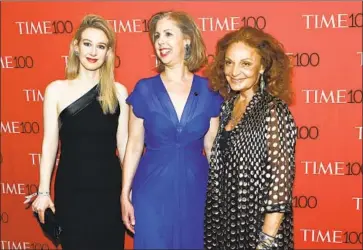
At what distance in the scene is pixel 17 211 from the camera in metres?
3.45

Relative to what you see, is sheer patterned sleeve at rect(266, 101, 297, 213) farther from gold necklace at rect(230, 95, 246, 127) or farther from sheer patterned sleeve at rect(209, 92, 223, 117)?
sheer patterned sleeve at rect(209, 92, 223, 117)

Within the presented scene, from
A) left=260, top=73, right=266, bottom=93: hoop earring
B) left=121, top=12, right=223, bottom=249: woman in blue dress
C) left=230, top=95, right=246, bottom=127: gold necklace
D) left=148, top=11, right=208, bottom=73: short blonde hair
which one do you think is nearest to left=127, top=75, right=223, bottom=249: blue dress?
left=121, top=12, right=223, bottom=249: woman in blue dress

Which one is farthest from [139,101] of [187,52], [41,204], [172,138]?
[41,204]

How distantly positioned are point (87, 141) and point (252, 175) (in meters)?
0.98

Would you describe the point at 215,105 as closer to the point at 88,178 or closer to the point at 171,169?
the point at 171,169

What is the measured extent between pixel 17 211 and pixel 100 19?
163 cm

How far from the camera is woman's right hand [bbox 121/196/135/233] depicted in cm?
257

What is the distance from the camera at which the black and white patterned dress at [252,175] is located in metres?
1.95

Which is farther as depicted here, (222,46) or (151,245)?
(151,245)

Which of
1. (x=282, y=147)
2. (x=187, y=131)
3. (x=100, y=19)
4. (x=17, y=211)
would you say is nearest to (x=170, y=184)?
(x=187, y=131)

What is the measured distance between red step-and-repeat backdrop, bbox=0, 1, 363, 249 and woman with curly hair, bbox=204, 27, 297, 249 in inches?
23.1

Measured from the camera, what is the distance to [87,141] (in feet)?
8.48

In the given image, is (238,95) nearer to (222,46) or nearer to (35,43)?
(222,46)

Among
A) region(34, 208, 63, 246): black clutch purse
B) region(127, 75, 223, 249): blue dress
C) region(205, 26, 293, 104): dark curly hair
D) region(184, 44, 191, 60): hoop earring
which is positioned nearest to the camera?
region(205, 26, 293, 104): dark curly hair
